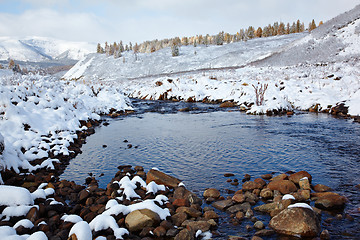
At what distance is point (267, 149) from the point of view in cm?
980

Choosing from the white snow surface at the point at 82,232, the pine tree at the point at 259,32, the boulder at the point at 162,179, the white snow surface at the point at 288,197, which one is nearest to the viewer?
the white snow surface at the point at 82,232

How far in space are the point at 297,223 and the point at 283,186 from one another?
1.67m

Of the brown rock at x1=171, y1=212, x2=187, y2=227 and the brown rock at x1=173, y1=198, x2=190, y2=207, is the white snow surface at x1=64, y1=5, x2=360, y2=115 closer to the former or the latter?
the brown rock at x1=173, y1=198, x2=190, y2=207

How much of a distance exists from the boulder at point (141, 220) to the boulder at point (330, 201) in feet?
11.6

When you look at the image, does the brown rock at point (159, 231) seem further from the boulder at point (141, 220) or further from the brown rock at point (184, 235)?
the brown rock at point (184, 235)

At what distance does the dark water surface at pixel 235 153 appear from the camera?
6754 mm

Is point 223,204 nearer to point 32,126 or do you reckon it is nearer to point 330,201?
point 330,201

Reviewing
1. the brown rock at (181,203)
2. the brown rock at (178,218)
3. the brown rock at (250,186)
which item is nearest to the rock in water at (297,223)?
the brown rock at (250,186)

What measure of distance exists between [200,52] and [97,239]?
109 metres

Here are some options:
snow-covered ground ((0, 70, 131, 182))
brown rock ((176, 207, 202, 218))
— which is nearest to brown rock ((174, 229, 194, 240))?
brown rock ((176, 207, 202, 218))

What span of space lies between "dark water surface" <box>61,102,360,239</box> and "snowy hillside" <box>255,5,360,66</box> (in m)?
41.6

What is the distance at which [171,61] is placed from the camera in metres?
101

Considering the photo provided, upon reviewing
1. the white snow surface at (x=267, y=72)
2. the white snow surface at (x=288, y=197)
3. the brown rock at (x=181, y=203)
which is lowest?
the brown rock at (x=181, y=203)

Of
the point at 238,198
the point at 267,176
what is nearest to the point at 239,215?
the point at 238,198
